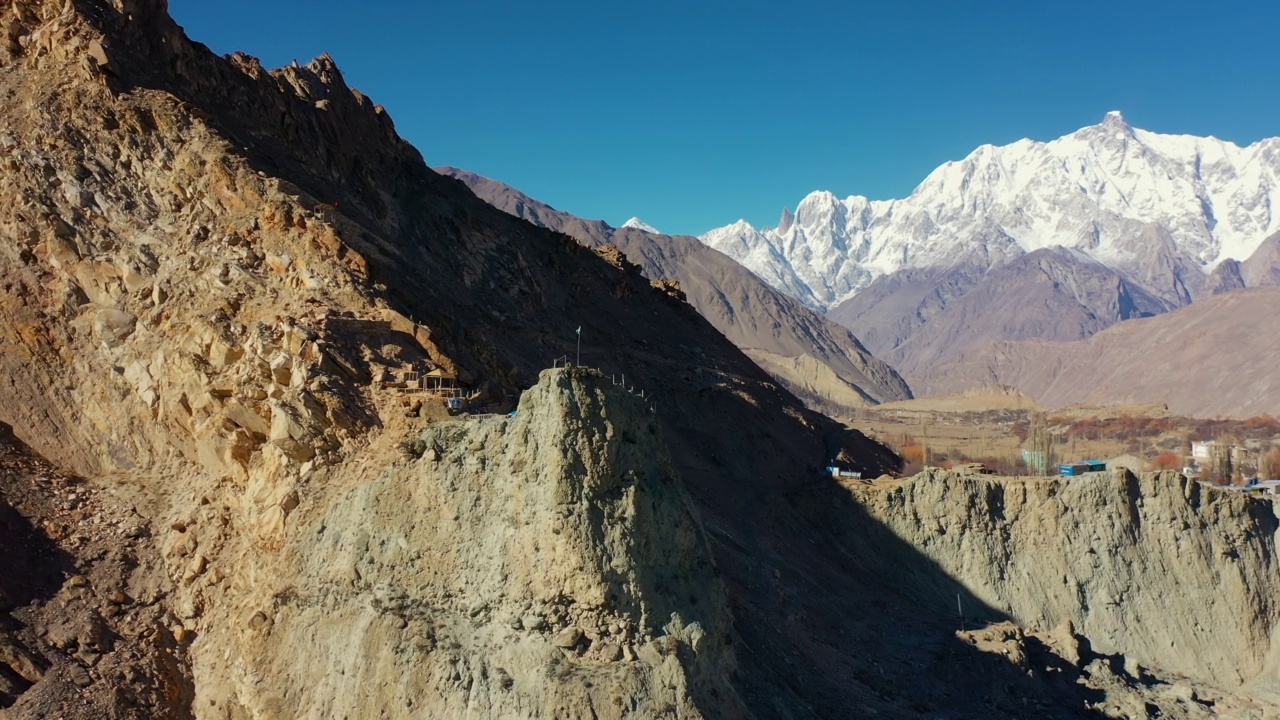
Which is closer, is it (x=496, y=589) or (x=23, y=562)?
(x=496, y=589)

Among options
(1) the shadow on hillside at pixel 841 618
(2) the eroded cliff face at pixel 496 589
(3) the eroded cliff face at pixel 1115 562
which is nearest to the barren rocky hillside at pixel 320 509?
(2) the eroded cliff face at pixel 496 589

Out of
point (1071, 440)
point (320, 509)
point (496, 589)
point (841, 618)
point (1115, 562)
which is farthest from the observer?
point (1071, 440)

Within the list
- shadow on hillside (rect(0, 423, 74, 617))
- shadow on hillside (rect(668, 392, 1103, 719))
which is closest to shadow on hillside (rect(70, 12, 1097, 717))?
shadow on hillside (rect(668, 392, 1103, 719))

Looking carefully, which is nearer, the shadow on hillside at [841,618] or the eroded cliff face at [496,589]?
the eroded cliff face at [496,589]

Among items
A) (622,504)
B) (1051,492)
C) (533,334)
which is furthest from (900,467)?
(622,504)

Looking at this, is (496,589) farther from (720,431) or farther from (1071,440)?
(1071,440)

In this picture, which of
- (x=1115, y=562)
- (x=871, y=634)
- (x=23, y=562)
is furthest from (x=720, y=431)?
(x=23, y=562)

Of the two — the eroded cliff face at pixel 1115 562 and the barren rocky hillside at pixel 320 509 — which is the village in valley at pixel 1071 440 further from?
the barren rocky hillside at pixel 320 509
